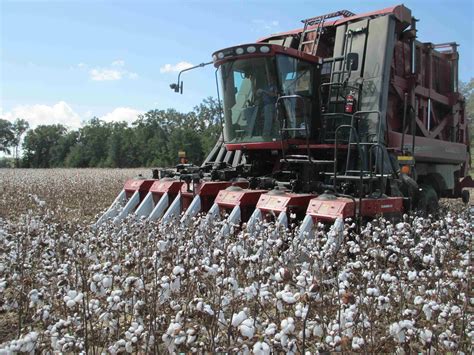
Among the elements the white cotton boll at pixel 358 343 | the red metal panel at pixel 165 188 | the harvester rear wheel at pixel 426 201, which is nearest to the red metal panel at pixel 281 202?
the red metal panel at pixel 165 188

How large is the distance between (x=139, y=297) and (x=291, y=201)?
3544 mm

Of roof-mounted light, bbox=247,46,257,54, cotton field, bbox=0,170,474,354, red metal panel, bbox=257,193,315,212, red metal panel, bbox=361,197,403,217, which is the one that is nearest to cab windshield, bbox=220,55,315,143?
roof-mounted light, bbox=247,46,257,54

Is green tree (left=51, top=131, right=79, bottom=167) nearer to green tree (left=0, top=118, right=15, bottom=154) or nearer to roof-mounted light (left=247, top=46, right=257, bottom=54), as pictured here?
green tree (left=0, top=118, right=15, bottom=154)

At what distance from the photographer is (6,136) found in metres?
108

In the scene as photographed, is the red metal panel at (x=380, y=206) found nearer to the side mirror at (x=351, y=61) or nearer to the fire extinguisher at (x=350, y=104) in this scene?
the fire extinguisher at (x=350, y=104)

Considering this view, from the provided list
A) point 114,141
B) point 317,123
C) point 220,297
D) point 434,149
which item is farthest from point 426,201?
point 114,141

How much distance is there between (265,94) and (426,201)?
143 inches

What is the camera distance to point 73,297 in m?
2.41

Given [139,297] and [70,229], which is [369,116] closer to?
[70,229]

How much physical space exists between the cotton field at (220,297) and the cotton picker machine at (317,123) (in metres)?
2.42

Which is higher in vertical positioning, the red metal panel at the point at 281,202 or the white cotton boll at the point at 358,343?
the red metal panel at the point at 281,202

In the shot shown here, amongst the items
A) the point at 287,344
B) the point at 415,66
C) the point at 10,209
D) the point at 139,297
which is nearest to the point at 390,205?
the point at 415,66

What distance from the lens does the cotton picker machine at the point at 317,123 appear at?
7.37m

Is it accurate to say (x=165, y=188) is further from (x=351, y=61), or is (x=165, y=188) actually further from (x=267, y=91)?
(x=351, y=61)
